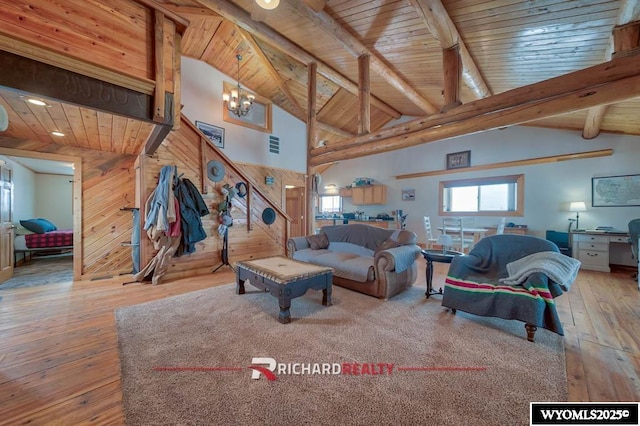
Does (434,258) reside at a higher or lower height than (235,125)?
lower

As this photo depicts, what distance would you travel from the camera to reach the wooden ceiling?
8.66 ft

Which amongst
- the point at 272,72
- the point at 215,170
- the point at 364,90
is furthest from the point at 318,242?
the point at 272,72

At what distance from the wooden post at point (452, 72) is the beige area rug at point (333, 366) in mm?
→ 2936

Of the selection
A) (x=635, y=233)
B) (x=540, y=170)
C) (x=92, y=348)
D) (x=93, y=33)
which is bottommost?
(x=92, y=348)

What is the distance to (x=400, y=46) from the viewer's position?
3994 mm

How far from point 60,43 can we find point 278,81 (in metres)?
5.13

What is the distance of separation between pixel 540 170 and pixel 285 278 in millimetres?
6382

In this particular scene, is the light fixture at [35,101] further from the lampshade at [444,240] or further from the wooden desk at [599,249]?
the wooden desk at [599,249]

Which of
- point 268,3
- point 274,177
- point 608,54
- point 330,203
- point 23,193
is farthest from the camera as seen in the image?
point 330,203

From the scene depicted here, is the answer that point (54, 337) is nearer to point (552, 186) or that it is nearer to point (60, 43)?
point (60, 43)

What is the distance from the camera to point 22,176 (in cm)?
573

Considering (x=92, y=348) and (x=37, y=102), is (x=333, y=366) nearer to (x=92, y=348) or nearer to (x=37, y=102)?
(x=92, y=348)

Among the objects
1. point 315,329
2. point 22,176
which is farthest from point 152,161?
point 22,176

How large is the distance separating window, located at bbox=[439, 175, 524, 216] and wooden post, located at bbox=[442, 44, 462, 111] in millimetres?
3664
